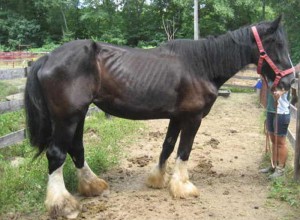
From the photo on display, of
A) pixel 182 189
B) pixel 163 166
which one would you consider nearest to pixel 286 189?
pixel 182 189

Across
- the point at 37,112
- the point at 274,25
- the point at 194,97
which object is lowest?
the point at 37,112

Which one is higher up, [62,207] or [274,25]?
[274,25]

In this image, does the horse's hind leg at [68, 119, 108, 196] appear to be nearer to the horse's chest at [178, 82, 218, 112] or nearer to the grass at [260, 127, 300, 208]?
the horse's chest at [178, 82, 218, 112]

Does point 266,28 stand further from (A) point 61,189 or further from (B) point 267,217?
(A) point 61,189

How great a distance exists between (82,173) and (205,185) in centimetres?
153

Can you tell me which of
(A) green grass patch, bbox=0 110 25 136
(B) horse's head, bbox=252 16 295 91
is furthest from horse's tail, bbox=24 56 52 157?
A: (A) green grass patch, bbox=0 110 25 136

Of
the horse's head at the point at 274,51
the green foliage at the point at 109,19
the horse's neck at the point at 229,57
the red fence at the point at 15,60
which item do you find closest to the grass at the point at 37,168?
the horse's neck at the point at 229,57

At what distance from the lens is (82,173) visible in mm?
3963

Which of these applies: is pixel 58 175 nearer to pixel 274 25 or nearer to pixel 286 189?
pixel 286 189

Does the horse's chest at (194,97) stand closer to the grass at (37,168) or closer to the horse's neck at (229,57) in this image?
the horse's neck at (229,57)

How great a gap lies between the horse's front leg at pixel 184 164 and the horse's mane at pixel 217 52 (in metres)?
0.57

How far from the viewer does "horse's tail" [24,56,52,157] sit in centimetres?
351

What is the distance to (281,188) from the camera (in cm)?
405

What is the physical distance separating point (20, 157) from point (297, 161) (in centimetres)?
395
